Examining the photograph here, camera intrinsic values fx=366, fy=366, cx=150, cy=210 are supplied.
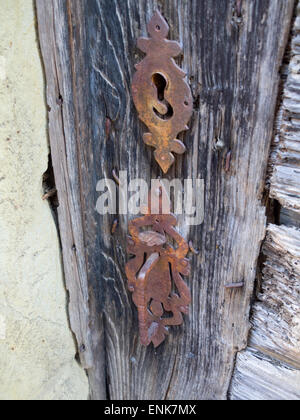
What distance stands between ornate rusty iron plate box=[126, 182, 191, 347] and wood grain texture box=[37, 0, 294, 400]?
25 millimetres

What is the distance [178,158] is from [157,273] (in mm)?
255

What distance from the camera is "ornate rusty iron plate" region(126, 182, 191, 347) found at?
0.74 m

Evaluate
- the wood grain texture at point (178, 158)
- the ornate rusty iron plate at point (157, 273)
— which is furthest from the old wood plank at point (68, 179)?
the ornate rusty iron plate at point (157, 273)

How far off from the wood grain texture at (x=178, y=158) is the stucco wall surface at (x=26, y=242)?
31 millimetres

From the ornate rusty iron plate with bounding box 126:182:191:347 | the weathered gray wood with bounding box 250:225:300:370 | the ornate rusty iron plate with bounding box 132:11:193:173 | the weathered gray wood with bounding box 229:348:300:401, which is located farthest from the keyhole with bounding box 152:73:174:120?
the weathered gray wood with bounding box 229:348:300:401

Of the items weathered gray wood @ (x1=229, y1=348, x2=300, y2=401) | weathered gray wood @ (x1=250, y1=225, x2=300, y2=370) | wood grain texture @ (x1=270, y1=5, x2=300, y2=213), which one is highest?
wood grain texture @ (x1=270, y1=5, x2=300, y2=213)

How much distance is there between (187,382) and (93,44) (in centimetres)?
77

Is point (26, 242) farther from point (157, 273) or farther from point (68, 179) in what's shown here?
point (157, 273)

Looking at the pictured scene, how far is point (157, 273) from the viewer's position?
78 centimetres

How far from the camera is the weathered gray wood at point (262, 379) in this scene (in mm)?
739

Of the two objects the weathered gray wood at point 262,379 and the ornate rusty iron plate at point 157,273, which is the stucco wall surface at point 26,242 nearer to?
the ornate rusty iron plate at point 157,273

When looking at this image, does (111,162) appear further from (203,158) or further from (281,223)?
(281,223)

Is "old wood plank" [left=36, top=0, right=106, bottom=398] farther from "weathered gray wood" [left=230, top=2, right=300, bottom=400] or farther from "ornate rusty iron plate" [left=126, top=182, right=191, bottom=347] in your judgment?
"weathered gray wood" [left=230, top=2, right=300, bottom=400]

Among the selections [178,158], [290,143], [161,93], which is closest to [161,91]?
[161,93]
